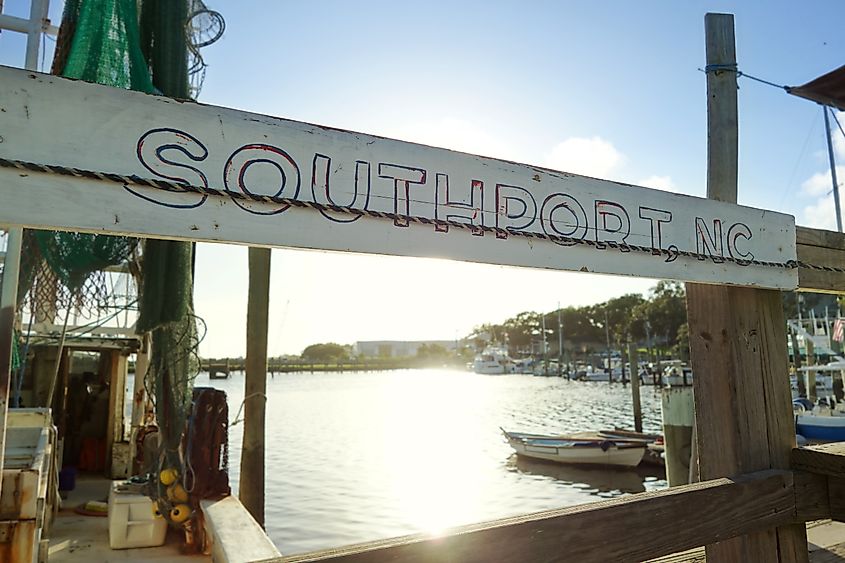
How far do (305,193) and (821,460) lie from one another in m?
2.22

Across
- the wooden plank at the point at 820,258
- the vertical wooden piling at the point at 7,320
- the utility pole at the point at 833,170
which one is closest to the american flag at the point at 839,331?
the utility pole at the point at 833,170

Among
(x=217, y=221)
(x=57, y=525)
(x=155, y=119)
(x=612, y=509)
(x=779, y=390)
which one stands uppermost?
(x=155, y=119)

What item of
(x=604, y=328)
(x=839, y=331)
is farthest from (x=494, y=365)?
(x=839, y=331)

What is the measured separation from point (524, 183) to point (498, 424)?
34959 mm

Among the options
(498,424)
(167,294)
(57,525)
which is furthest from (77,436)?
(498,424)

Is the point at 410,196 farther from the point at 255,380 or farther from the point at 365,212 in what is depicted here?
the point at 255,380

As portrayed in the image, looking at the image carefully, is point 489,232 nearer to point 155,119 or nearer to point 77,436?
point 155,119

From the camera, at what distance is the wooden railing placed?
1.66 meters

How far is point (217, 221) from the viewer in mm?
1469

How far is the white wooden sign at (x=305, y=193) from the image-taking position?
4.33 ft

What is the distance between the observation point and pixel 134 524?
6109 mm

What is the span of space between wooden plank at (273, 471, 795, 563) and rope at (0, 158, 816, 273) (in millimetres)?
803

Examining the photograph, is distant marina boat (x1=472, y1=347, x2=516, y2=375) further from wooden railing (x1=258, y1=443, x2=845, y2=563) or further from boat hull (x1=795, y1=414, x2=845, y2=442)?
wooden railing (x1=258, y1=443, x2=845, y2=563)

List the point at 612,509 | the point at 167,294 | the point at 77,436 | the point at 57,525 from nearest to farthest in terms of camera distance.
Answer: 1. the point at 612,509
2. the point at 167,294
3. the point at 57,525
4. the point at 77,436
